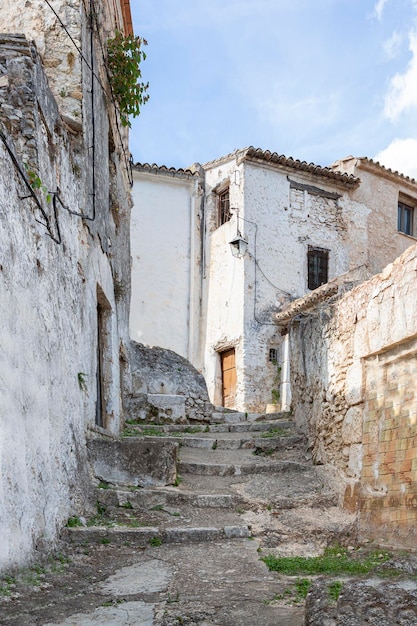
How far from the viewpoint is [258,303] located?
53.6ft

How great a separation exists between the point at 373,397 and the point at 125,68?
5622 mm

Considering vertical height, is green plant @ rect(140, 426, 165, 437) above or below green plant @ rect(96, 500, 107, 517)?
above

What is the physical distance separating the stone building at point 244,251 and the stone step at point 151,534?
10.2 m

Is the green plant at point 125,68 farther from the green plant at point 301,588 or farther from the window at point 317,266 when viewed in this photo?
the window at point 317,266

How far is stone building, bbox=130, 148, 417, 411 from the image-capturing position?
1631 cm

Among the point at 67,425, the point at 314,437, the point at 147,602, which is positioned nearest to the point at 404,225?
the point at 314,437

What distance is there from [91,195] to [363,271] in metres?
11.6

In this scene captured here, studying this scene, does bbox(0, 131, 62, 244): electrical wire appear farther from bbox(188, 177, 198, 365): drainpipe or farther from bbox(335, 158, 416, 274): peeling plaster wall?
bbox(335, 158, 416, 274): peeling plaster wall

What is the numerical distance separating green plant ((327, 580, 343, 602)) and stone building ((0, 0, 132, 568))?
180 cm

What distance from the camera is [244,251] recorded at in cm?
1645

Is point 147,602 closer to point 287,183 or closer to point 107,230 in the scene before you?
point 107,230

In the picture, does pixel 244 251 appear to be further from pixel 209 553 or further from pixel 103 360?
pixel 209 553

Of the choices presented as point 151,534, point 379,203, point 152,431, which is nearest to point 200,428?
point 152,431

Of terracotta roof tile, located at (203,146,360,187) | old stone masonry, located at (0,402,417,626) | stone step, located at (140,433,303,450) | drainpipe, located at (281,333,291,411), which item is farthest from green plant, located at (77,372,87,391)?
terracotta roof tile, located at (203,146,360,187)
